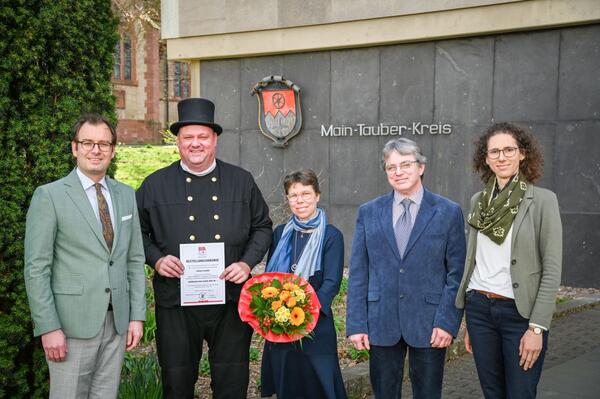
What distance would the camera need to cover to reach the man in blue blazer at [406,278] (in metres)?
3.71

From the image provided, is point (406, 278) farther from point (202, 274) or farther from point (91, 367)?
point (91, 367)

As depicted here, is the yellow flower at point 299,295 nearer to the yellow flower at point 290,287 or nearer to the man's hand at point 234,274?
the yellow flower at point 290,287

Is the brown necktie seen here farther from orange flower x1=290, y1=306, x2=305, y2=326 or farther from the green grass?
the green grass

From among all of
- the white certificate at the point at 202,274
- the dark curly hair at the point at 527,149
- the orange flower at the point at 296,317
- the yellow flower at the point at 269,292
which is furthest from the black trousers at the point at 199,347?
the dark curly hair at the point at 527,149

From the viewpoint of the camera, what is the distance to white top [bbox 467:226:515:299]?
358 cm

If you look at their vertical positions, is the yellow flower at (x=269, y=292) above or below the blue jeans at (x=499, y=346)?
above

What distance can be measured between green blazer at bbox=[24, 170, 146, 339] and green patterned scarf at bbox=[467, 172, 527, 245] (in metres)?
1.91

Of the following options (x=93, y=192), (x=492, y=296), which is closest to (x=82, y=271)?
(x=93, y=192)

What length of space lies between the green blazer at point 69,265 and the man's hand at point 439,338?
1.64 metres

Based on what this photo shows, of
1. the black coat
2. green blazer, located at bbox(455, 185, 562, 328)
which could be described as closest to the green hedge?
the black coat

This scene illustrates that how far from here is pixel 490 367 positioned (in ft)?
12.0

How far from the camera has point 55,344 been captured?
3.39 metres

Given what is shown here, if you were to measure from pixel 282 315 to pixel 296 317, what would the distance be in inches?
3.5

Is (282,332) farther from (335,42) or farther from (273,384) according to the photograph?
(335,42)
